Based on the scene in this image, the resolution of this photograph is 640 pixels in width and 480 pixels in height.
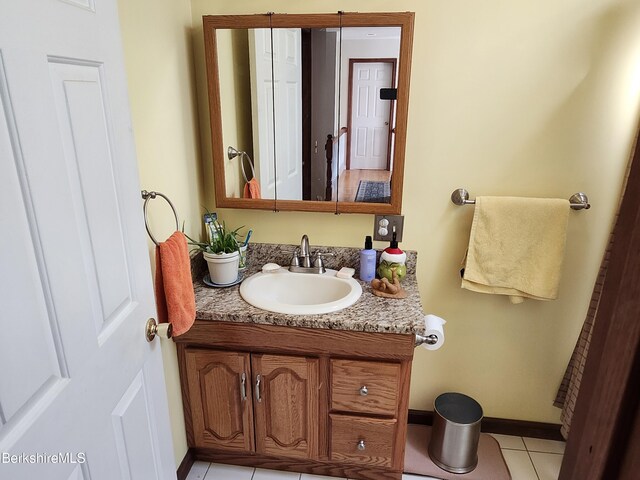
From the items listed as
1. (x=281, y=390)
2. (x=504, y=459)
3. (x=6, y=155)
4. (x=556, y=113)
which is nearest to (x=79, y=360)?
(x=6, y=155)

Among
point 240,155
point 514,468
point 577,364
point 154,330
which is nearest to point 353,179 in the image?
point 240,155

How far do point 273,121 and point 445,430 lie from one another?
1.46 m

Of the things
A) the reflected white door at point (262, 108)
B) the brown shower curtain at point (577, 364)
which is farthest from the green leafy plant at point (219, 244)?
the brown shower curtain at point (577, 364)

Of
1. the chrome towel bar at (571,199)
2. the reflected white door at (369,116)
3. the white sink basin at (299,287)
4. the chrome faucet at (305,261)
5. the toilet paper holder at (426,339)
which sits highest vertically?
the reflected white door at (369,116)

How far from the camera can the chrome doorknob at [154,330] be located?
3.70 ft

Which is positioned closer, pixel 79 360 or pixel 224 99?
pixel 79 360

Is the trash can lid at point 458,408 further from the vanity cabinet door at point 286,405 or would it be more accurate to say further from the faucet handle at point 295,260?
the faucet handle at point 295,260

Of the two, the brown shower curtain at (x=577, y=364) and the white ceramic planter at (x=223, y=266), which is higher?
the white ceramic planter at (x=223, y=266)

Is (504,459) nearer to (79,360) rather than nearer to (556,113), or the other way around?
(556,113)

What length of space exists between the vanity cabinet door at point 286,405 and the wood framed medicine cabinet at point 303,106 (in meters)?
0.64

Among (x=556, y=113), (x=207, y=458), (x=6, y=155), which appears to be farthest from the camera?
(x=207, y=458)

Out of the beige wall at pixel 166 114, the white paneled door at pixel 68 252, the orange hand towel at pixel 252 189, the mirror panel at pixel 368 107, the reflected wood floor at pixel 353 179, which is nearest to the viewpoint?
the white paneled door at pixel 68 252

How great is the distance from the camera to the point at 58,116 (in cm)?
76

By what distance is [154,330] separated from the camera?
115 cm
